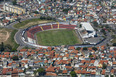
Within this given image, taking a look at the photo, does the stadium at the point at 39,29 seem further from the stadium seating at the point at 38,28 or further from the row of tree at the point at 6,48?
the row of tree at the point at 6,48

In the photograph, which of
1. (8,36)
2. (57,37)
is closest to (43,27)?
(57,37)

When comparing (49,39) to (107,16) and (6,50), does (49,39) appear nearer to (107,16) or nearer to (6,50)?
(6,50)

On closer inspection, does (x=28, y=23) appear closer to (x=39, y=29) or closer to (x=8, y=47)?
(x=39, y=29)

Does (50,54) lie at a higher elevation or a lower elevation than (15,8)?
lower

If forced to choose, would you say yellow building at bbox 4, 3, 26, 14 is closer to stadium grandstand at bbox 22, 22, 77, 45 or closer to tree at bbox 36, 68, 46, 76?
stadium grandstand at bbox 22, 22, 77, 45

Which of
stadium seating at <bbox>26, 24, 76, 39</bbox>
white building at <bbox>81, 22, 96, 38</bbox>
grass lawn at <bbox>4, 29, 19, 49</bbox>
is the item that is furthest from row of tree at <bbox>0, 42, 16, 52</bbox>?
white building at <bbox>81, 22, 96, 38</bbox>

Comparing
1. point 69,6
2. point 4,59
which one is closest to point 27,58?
point 4,59
